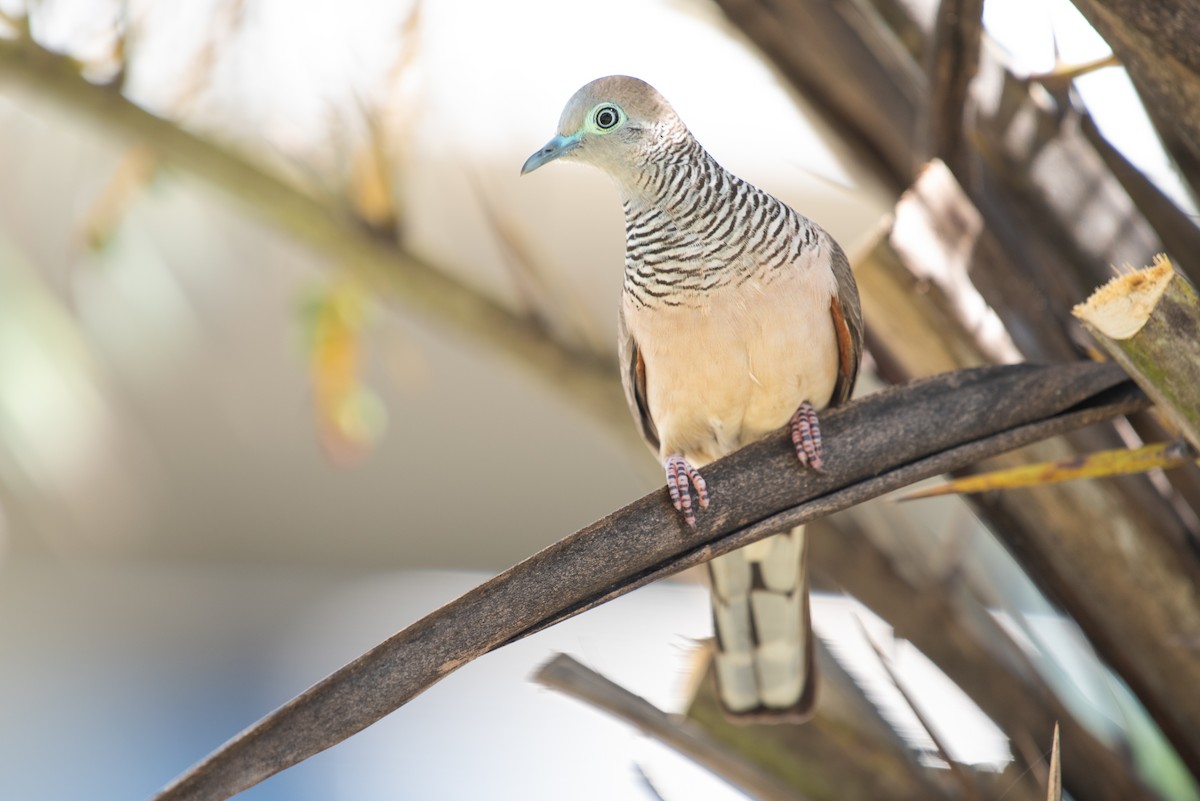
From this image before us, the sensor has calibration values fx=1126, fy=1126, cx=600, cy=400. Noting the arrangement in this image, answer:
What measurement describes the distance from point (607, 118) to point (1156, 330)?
396 mm

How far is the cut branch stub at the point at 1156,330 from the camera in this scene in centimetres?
69

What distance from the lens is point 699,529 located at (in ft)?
2.37

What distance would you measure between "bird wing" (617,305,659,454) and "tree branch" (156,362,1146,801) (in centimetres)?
32

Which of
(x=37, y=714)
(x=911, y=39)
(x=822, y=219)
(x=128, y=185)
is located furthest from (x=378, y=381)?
(x=911, y=39)

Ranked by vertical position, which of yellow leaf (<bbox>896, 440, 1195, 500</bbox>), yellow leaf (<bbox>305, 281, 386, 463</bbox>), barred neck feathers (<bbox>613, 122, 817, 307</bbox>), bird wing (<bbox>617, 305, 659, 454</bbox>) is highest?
yellow leaf (<bbox>305, 281, 386, 463</bbox>)

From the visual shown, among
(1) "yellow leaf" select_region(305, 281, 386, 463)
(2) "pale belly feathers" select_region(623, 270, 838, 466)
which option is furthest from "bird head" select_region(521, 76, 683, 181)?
(1) "yellow leaf" select_region(305, 281, 386, 463)

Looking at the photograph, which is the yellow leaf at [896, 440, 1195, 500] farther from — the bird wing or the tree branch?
the bird wing

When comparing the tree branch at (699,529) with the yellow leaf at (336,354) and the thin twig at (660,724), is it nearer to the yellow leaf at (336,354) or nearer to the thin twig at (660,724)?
the thin twig at (660,724)

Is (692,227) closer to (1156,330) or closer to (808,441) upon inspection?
(808,441)

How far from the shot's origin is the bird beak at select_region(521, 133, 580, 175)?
810mm

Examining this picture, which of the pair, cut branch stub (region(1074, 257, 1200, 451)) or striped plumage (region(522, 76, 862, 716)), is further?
striped plumage (region(522, 76, 862, 716))

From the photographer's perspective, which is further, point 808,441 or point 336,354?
point 336,354

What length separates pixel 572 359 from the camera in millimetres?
1301

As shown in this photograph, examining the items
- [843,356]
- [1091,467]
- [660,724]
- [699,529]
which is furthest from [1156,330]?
[660,724]
